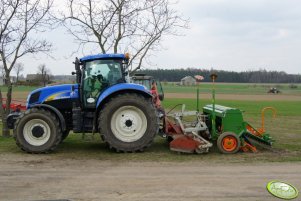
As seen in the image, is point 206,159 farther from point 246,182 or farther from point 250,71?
point 250,71

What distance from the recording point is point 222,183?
724 centimetres

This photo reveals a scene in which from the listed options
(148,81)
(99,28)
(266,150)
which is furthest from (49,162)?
(148,81)

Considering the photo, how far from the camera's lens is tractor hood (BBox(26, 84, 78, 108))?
10.7 m

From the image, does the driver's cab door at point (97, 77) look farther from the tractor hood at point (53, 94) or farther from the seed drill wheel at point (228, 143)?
the seed drill wheel at point (228, 143)

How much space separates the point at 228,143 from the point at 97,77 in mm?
3420

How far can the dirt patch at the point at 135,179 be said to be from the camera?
6.47m

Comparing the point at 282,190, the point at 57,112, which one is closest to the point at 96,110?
the point at 57,112

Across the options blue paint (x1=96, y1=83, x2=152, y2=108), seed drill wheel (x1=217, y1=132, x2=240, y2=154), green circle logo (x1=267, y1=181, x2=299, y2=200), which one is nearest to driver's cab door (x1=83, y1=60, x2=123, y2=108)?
blue paint (x1=96, y1=83, x2=152, y2=108)

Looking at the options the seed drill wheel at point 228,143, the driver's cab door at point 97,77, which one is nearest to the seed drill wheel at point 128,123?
the driver's cab door at point 97,77

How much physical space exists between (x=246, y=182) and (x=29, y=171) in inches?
153

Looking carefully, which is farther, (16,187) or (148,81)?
(148,81)

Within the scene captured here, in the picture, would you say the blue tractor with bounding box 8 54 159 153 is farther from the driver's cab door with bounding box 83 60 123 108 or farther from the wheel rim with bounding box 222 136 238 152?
the wheel rim with bounding box 222 136 238 152

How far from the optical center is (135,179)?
755 centimetres

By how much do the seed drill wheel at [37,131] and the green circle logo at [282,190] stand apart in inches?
206
